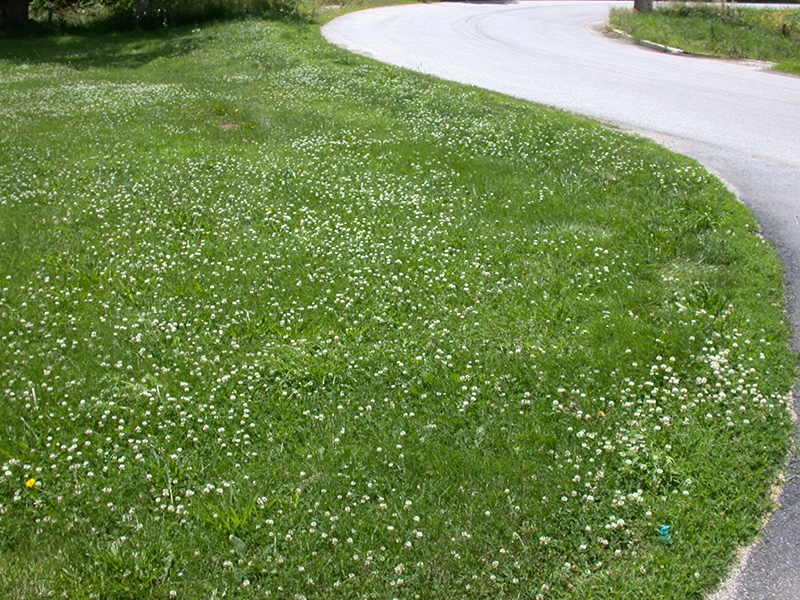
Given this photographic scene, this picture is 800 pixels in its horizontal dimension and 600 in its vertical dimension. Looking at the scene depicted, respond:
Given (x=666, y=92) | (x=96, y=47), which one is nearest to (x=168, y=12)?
(x=96, y=47)

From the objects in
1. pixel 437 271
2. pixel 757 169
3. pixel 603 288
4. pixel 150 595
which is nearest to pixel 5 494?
pixel 150 595

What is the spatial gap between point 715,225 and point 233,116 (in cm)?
795

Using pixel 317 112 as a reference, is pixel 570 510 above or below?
below

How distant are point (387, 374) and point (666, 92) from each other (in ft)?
36.1

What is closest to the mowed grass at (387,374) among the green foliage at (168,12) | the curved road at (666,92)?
the curved road at (666,92)

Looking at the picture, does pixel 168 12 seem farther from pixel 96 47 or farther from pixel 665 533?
pixel 665 533

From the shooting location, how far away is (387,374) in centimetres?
543

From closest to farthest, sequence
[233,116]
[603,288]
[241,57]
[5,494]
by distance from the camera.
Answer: [5,494] → [603,288] → [233,116] → [241,57]

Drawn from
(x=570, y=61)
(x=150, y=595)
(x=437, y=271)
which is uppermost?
(x=570, y=61)

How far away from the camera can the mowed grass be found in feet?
13.2

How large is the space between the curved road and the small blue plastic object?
13.7 inches

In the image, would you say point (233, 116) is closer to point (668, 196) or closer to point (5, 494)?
point (668, 196)

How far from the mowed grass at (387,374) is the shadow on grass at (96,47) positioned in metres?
10.2

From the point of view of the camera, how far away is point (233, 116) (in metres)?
12.6
